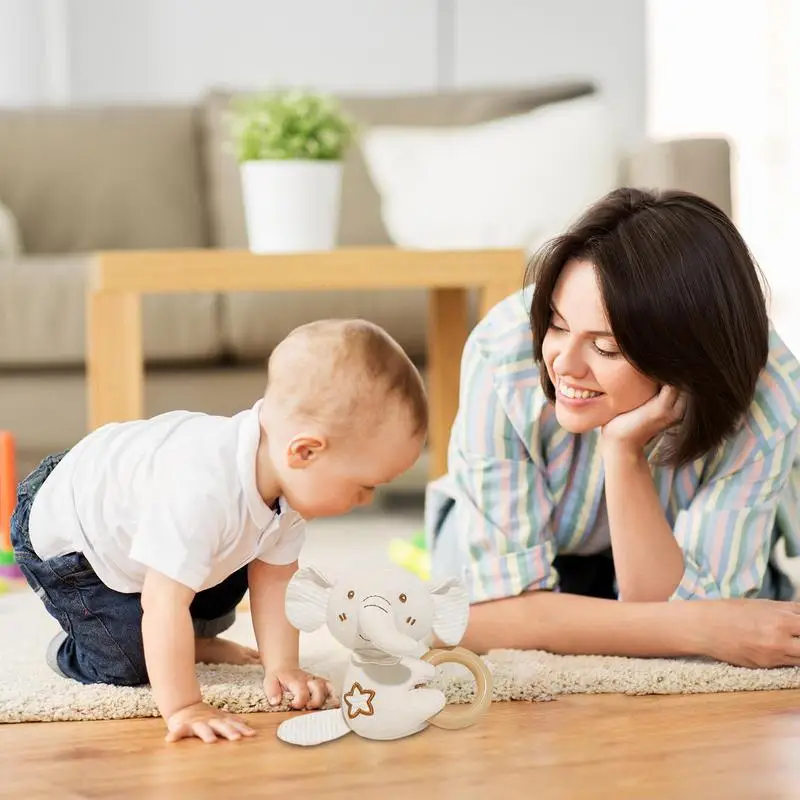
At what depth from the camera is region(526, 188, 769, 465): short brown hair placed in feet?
4.10

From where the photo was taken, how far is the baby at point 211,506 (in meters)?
1.09

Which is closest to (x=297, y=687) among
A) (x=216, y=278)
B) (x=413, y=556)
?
(x=413, y=556)

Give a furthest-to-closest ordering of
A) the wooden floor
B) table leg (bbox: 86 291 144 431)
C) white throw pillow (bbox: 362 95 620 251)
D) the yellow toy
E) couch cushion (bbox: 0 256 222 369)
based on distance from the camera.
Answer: white throw pillow (bbox: 362 95 620 251), couch cushion (bbox: 0 256 222 369), table leg (bbox: 86 291 144 431), the yellow toy, the wooden floor

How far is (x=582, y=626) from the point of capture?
1.39 m

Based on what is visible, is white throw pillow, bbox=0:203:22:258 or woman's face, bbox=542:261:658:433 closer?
woman's face, bbox=542:261:658:433

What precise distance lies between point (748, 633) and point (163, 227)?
2110 millimetres

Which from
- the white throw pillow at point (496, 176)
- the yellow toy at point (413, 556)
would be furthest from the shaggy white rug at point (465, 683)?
the white throw pillow at point (496, 176)

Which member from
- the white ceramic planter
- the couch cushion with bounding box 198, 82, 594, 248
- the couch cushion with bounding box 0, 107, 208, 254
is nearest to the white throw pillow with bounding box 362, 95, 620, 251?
the couch cushion with bounding box 198, 82, 594, 248

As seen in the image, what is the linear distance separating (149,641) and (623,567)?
0.54m

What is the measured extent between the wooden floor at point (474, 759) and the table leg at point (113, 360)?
35.3 inches

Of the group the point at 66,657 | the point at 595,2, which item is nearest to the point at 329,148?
the point at 66,657

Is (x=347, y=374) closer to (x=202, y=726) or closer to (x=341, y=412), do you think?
(x=341, y=412)

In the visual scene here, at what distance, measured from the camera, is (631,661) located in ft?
4.46

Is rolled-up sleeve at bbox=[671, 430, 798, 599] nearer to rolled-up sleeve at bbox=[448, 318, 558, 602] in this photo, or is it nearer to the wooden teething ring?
rolled-up sleeve at bbox=[448, 318, 558, 602]
